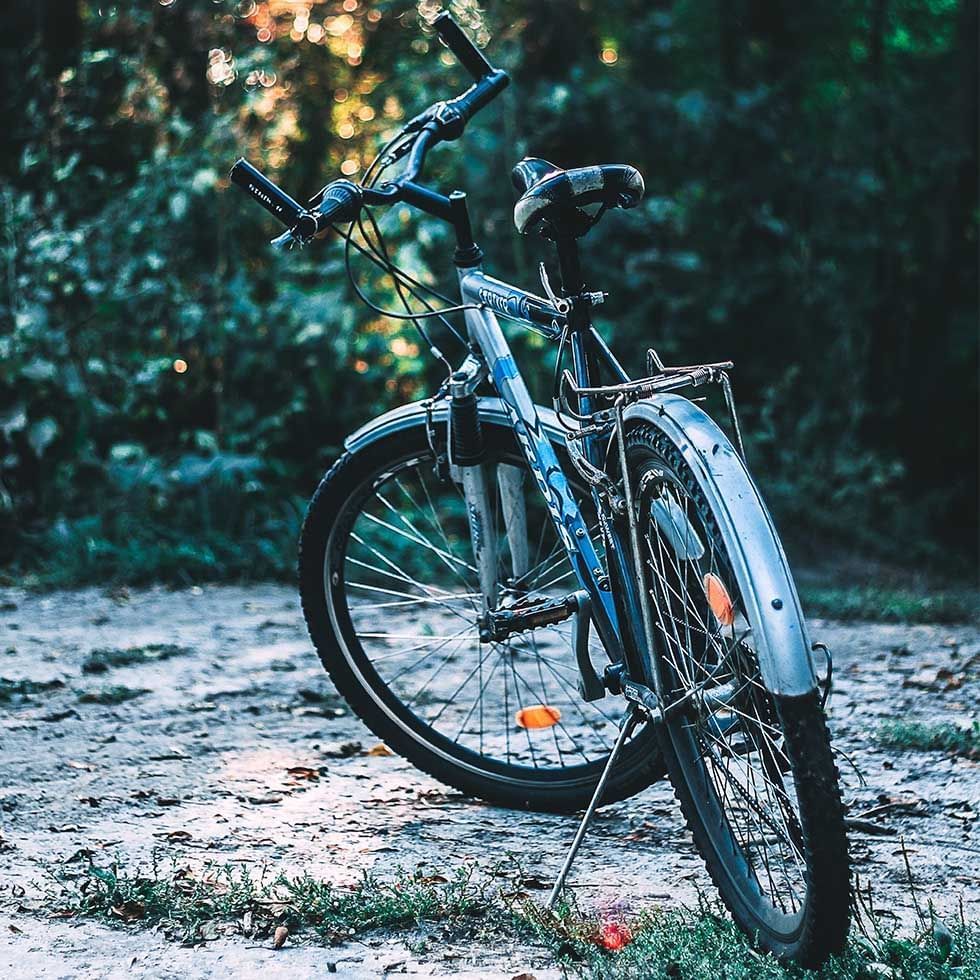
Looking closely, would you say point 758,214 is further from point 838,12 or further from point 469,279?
point 469,279

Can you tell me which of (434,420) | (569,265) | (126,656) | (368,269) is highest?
(368,269)

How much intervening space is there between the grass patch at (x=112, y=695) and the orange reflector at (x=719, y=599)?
7.65ft

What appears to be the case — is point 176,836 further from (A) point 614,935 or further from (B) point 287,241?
(B) point 287,241

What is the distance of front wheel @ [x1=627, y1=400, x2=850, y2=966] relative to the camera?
1.93 metres

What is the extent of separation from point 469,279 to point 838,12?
743 centimetres

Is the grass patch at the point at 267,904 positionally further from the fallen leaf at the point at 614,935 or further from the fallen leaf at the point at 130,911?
the fallen leaf at the point at 614,935

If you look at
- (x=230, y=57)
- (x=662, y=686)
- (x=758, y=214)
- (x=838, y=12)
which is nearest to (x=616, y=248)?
(x=758, y=214)

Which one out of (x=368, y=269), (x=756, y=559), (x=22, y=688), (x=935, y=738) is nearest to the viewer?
(x=756, y=559)

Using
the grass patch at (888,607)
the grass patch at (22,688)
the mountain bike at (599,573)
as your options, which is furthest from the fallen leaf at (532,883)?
the grass patch at (888,607)

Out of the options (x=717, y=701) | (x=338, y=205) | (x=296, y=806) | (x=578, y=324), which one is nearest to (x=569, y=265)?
(x=578, y=324)

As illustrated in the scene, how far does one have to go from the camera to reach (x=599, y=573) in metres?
2.63

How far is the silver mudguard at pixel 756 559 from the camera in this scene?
6.37 ft

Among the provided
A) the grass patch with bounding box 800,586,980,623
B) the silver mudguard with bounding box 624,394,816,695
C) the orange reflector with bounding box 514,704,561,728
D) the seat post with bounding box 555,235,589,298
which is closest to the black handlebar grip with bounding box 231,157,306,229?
the seat post with bounding box 555,235,589,298

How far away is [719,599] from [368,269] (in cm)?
459
